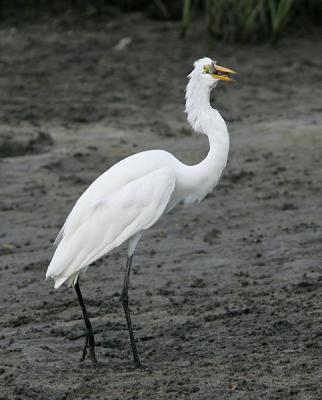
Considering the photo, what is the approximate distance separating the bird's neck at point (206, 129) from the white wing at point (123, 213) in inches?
9.6

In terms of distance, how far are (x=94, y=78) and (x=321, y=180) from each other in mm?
3786

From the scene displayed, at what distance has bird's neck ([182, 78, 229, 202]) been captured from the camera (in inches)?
213

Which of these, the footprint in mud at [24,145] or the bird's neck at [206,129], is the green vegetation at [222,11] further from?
the bird's neck at [206,129]

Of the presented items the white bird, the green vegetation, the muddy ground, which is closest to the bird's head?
the white bird

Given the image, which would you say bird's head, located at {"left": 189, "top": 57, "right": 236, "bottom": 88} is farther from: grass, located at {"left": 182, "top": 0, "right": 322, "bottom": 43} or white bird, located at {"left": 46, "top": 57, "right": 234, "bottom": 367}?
grass, located at {"left": 182, "top": 0, "right": 322, "bottom": 43}

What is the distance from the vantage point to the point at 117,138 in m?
9.30

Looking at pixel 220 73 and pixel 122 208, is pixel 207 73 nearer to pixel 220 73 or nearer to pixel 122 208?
pixel 220 73

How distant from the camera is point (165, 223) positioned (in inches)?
299

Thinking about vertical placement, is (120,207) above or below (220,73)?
below

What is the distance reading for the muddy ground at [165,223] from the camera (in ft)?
16.1

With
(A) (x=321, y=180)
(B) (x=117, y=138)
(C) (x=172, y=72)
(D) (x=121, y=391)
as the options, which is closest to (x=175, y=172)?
(D) (x=121, y=391)

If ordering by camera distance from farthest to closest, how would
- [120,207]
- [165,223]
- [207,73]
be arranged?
[165,223]
[207,73]
[120,207]

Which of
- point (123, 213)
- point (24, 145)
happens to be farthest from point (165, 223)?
point (123, 213)

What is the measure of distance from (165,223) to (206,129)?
7.32ft
